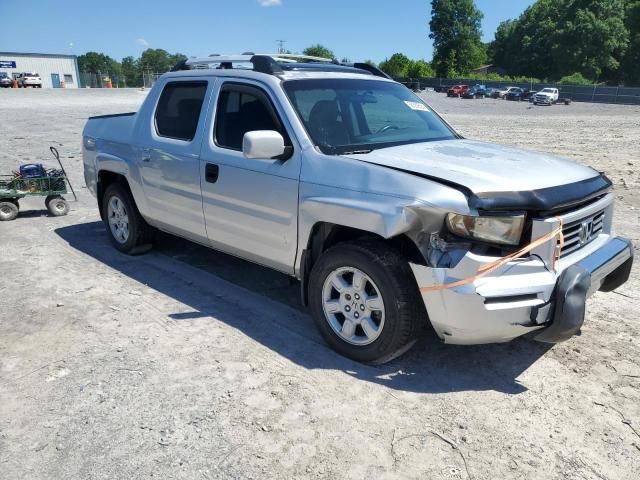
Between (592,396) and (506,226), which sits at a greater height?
(506,226)

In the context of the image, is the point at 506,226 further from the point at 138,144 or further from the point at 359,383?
the point at 138,144

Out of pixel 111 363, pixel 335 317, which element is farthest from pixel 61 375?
pixel 335 317

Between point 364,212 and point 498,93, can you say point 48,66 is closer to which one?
point 498,93

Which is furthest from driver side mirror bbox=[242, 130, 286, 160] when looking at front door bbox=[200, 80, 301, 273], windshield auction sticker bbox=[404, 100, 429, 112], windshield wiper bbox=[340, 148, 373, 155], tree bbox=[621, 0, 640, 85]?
tree bbox=[621, 0, 640, 85]

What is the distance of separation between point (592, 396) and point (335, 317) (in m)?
1.64

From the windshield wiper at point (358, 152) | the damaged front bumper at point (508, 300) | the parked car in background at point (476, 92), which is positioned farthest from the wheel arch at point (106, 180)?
the parked car in background at point (476, 92)

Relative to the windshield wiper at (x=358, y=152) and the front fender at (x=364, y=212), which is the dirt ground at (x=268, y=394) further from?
the windshield wiper at (x=358, y=152)

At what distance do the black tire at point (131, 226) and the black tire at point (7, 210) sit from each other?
2.19m

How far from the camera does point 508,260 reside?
299 cm

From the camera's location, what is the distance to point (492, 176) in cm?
318

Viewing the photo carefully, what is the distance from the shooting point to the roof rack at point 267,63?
166 inches

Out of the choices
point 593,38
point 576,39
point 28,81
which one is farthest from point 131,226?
point 576,39

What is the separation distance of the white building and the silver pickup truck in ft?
263

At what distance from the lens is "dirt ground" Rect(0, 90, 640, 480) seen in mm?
2697
